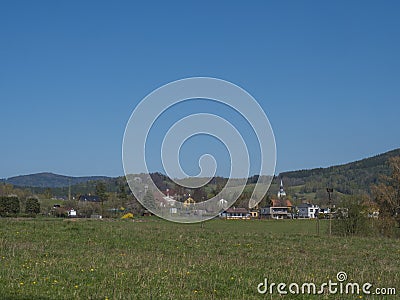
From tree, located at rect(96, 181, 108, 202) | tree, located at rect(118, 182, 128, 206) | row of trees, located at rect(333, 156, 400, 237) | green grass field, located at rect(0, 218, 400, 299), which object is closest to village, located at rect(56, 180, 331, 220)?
tree, located at rect(96, 181, 108, 202)

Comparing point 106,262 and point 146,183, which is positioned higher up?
point 146,183

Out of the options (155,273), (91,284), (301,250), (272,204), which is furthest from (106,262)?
(272,204)

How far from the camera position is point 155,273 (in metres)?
12.5

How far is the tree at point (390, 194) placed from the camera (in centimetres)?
4476

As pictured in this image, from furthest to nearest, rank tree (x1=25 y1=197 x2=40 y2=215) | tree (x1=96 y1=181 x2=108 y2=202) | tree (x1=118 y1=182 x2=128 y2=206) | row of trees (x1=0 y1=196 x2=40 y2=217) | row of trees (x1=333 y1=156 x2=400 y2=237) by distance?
1. tree (x1=96 y1=181 x2=108 y2=202)
2. tree (x1=118 y1=182 x2=128 y2=206)
3. tree (x1=25 y1=197 x2=40 y2=215)
4. row of trees (x1=0 y1=196 x2=40 y2=217)
5. row of trees (x1=333 y1=156 x2=400 y2=237)

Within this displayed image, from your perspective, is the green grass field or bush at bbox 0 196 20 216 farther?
bush at bbox 0 196 20 216

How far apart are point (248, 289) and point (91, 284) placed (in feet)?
10.7

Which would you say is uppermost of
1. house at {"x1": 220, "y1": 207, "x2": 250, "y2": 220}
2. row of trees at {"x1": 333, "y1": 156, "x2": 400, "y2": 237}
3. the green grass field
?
row of trees at {"x1": 333, "y1": 156, "x2": 400, "y2": 237}

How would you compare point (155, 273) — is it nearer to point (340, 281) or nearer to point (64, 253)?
point (340, 281)

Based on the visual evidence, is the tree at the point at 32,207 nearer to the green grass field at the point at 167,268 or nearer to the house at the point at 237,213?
the house at the point at 237,213

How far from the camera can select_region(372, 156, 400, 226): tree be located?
44756 millimetres

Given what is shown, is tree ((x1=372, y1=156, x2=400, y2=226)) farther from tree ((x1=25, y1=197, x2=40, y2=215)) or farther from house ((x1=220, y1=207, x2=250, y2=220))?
house ((x1=220, y1=207, x2=250, y2=220))

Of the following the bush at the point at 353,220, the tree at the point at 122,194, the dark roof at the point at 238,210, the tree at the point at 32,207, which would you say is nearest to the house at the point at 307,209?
the dark roof at the point at 238,210

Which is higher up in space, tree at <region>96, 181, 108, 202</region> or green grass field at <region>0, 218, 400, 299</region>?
tree at <region>96, 181, 108, 202</region>
